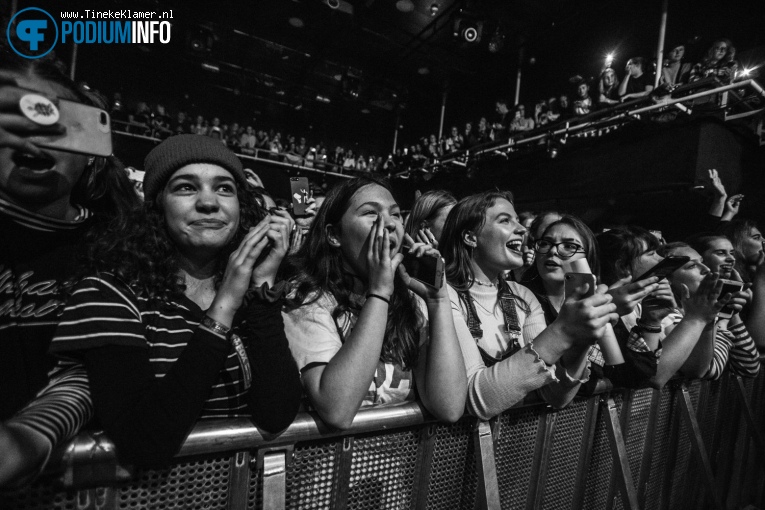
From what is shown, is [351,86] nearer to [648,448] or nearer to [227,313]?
[648,448]

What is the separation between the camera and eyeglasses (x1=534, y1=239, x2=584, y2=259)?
73.1 inches

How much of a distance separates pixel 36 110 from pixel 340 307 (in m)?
0.95

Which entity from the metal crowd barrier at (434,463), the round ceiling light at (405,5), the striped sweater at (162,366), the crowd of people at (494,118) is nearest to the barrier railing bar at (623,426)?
the metal crowd barrier at (434,463)

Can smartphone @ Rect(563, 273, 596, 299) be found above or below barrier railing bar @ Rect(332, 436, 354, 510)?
above

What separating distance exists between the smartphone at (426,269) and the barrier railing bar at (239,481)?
2.34 feet

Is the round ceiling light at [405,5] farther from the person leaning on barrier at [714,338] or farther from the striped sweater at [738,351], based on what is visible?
the striped sweater at [738,351]

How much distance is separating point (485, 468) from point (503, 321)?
2.15 feet

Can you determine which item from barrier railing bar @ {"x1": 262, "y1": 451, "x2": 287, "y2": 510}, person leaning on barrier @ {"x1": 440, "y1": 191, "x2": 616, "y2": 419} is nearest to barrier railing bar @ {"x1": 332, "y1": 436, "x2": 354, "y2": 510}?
barrier railing bar @ {"x1": 262, "y1": 451, "x2": 287, "y2": 510}

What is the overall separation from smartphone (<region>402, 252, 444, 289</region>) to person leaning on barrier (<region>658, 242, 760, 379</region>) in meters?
1.33

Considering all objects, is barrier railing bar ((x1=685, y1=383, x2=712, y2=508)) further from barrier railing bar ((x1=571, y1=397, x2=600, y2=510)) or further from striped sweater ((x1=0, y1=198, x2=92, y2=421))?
striped sweater ((x1=0, y1=198, x2=92, y2=421))

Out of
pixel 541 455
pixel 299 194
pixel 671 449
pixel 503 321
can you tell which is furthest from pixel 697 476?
pixel 299 194

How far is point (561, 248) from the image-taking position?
1.89 m

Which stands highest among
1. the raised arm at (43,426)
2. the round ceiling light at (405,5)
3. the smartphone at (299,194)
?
the round ceiling light at (405,5)

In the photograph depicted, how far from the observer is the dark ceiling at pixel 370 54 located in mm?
8242
